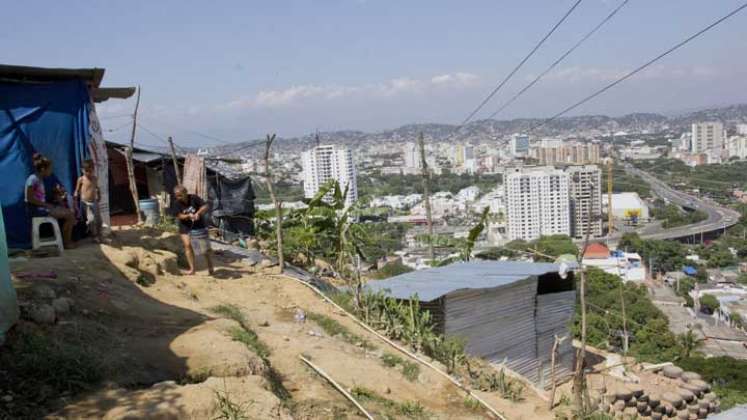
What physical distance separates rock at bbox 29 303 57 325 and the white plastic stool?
2.78 metres

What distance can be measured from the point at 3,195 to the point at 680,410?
32.0ft

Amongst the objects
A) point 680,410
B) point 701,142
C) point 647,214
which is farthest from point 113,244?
point 701,142

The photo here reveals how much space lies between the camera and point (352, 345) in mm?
6617

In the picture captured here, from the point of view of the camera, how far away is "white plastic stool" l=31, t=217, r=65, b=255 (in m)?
7.04

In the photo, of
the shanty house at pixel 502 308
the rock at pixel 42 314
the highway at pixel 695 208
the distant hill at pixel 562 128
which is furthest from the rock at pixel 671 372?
the highway at pixel 695 208

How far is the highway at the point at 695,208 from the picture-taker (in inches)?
2458

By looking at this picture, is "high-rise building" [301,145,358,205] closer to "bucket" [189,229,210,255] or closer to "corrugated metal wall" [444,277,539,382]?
"bucket" [189,229,210,255]

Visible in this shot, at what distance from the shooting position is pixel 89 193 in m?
7.63

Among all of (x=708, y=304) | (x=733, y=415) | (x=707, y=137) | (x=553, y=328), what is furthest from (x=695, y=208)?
(x=733, y=415)

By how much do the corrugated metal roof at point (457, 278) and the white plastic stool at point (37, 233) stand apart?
12.9 feet

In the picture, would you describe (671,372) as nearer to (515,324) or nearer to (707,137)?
(515,324)

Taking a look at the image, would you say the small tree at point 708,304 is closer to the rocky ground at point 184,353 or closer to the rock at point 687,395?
the rock at point 687,395

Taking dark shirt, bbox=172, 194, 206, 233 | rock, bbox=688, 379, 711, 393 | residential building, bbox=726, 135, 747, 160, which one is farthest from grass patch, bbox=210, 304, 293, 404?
residential building, bbox=726, 135, 747, 160

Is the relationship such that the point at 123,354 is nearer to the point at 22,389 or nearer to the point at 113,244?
the point at 22,389
